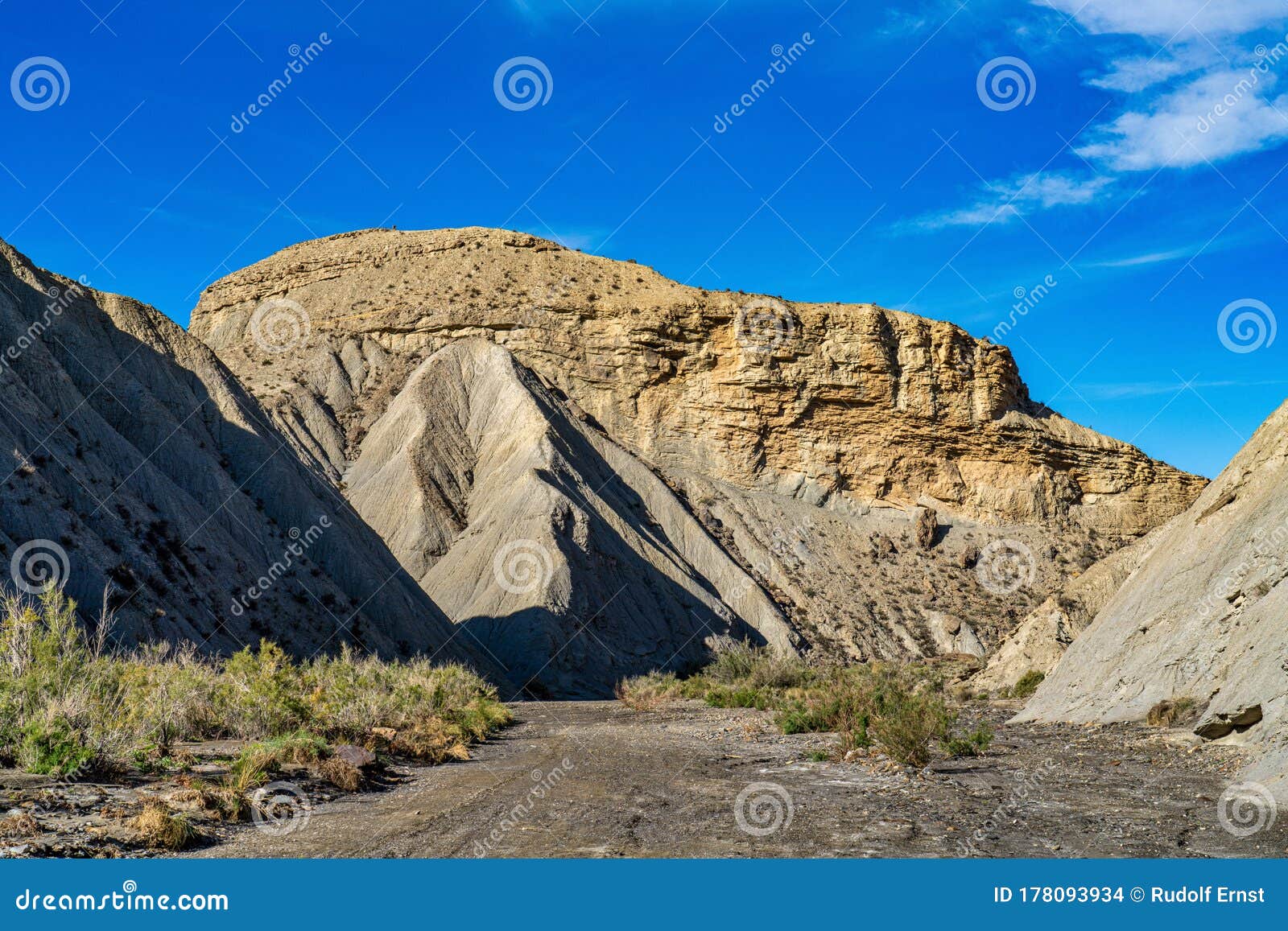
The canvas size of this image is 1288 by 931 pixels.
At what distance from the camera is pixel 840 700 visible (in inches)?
770

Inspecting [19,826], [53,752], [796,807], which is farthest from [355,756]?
[796,807]

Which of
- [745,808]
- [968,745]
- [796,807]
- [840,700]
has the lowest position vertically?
[745,808]

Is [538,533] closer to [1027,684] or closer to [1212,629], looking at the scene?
[1027,684]

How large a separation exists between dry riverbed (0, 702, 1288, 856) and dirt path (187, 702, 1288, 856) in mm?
33

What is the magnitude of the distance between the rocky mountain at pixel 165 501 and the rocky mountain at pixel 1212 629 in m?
19.9

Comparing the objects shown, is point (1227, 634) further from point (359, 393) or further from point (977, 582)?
point (359, 393)

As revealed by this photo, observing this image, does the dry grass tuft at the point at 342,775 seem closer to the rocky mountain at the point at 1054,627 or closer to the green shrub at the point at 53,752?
the green shrub at the point at 53,752

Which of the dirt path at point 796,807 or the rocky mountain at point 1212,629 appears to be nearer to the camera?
the dirt path at point 796,807

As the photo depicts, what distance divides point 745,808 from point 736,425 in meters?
51.1

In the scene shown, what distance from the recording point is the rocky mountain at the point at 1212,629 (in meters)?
13.1

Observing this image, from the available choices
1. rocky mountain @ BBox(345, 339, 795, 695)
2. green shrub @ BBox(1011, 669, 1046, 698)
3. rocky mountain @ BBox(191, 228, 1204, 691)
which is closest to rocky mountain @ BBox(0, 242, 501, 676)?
rocky mountain @ BBox(345, 339, 795, 695)

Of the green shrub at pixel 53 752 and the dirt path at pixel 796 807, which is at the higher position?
the dirt path at pixel 796 807

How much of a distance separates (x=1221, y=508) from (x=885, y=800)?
11.5 m

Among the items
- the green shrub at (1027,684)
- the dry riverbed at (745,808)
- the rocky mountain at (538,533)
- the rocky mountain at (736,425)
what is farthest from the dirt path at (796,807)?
the rocky mountain at (736,425)
